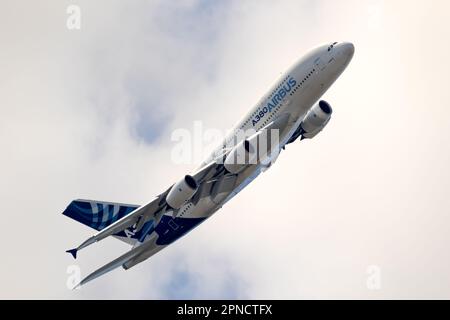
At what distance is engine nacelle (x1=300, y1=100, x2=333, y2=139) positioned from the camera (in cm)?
6588

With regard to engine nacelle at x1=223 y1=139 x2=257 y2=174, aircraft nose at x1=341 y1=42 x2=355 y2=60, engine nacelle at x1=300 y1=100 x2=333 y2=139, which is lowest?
engine nacelle at x1=223 y1=139 x2=257 y2=174

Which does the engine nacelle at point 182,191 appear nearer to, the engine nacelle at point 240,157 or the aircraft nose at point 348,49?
the engine nacelle at point 240,157

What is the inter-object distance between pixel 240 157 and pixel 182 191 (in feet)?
15.6

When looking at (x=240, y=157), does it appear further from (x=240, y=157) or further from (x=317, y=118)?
(x=317, y=118)

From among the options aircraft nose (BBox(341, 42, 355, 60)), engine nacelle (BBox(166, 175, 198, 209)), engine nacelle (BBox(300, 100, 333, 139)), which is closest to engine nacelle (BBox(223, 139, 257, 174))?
engine nacelle (BBox(166, 175, 198, 209))

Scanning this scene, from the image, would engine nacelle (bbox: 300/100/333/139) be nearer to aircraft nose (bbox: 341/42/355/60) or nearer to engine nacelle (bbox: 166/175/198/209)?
aircraft nose (bbox: 341/42/355/60)

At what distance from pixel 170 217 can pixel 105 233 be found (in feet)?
34.0

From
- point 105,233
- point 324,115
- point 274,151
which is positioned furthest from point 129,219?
point 324,115

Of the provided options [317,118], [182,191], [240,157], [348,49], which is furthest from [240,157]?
[348,49]

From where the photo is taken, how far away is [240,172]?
→ 205 ft

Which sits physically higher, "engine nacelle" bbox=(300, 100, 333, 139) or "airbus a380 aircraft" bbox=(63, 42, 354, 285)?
"engine nacelle" bbox=(300, 100, 333, 139)

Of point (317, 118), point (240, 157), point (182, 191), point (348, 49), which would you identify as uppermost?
point (348, 49)

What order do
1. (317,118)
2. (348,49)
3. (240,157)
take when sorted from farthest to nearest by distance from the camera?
(317,118), (240,157), (348,49)

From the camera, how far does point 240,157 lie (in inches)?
2373
